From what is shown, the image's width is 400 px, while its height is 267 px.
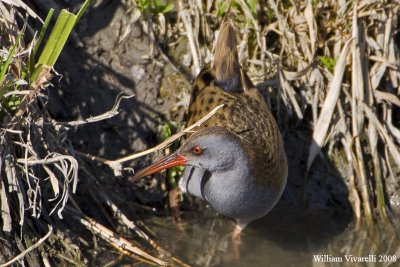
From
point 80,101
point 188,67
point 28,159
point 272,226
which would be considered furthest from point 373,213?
point 28,159

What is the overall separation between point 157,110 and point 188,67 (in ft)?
1.26

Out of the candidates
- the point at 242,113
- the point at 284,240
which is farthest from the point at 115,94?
the point at 284,240

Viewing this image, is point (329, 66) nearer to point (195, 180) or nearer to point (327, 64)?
point (327, 64)

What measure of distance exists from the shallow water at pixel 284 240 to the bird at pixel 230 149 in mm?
191

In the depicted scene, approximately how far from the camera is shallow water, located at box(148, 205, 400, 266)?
4.59 m

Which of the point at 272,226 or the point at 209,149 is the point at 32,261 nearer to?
the point at 209,149

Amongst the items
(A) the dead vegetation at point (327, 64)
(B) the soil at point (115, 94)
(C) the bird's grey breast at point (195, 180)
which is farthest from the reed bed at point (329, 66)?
(C) the bird's grey breast at point (195, 180)

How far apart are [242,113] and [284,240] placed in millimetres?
905

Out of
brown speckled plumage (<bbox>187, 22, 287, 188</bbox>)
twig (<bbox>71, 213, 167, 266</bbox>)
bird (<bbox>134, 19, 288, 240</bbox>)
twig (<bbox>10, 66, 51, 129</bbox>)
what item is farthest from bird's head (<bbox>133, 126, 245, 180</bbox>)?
twig (<bbox>10, 66, 51, 129</bbox>)

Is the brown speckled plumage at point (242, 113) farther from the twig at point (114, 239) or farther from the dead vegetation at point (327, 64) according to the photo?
the twig at point (114, 239)

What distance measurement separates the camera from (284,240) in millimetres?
4848

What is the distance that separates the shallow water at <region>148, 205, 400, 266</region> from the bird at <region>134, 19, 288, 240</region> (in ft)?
0.63

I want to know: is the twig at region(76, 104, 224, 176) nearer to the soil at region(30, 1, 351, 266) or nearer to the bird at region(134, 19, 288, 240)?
the bird at region(134, 19, 288, 240)

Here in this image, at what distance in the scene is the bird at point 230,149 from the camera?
4.30m
